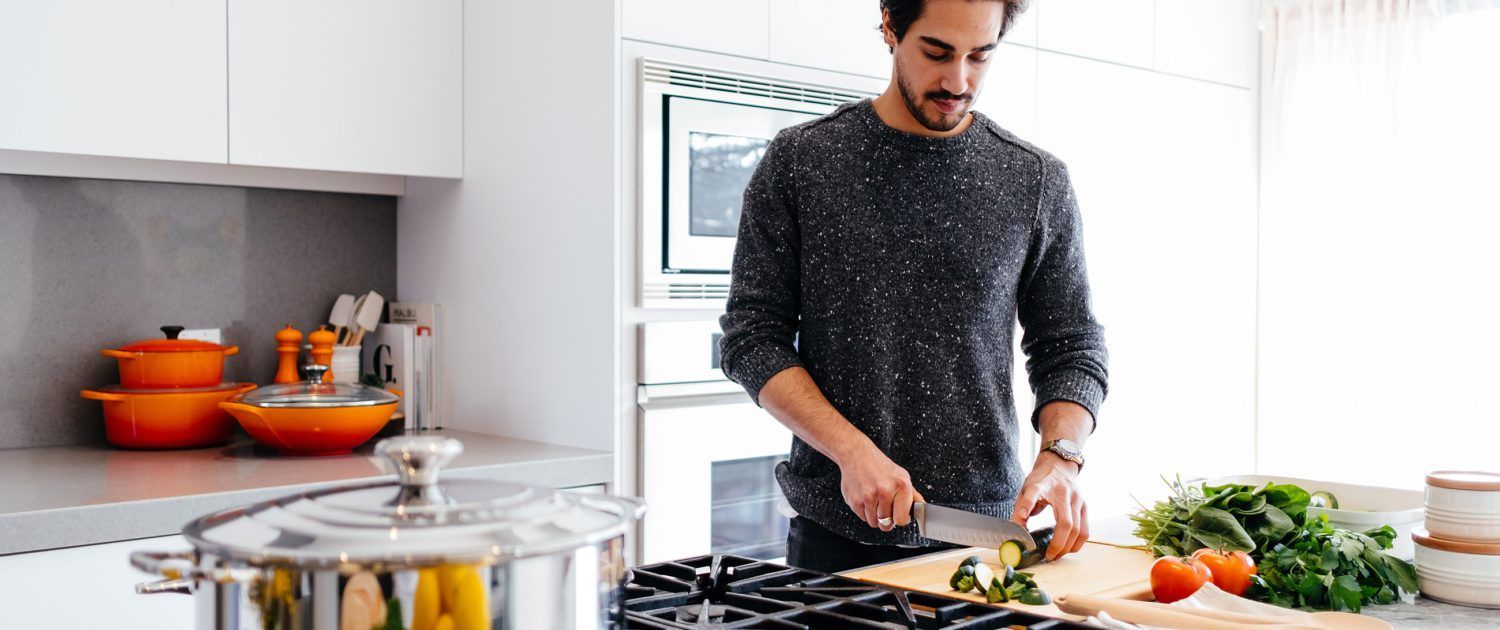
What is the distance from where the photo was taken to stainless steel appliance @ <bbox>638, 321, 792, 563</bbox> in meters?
2.36

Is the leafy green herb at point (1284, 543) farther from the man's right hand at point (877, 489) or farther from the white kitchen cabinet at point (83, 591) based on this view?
the white kitchen cabinet at point (83, 591)

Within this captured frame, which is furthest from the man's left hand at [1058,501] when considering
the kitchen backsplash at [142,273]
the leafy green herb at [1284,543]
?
the kitchen backsplash at [142,273]

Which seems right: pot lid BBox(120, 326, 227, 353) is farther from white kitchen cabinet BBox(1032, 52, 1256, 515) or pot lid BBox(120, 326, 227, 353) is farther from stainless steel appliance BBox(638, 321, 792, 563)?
white kitchen cabinet BBox(1032, 52, 1256, 515)

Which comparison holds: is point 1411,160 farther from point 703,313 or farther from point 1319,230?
point 703,313

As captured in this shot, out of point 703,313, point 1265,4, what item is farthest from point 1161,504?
point 1265,4

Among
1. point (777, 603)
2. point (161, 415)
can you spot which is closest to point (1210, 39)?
point (161, 415)

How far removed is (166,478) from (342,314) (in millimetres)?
772

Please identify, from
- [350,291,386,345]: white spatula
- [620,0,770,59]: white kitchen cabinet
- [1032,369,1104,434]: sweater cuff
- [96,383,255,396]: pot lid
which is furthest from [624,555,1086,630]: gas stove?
[350,291,386,345]: white spatula

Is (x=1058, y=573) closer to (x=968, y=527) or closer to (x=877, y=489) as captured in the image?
(x=968, y=527)

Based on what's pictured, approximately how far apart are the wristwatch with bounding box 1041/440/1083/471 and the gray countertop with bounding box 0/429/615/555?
0.98 meters

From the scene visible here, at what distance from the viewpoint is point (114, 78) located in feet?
7.18

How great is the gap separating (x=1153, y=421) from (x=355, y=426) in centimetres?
213

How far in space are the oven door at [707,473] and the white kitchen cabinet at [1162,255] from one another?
41.1 inches

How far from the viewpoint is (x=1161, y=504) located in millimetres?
1564
